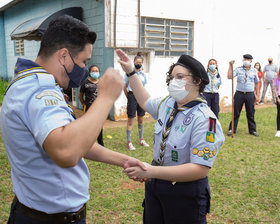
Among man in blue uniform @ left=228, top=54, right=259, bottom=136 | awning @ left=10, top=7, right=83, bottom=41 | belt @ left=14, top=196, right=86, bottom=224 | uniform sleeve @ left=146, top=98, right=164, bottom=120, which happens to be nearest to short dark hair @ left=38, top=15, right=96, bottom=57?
belt @ left=14, top=196, right=86, bottom=224

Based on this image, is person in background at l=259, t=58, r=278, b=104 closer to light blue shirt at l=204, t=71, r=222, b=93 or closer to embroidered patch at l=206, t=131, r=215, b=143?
light blue shirt at l=204, t=71, r=222, b=93

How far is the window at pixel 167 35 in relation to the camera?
9.42 m

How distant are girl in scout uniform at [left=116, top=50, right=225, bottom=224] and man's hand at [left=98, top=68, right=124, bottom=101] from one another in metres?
0.81

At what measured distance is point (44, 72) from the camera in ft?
4.64

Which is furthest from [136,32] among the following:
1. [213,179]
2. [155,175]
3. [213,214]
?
[155,175]

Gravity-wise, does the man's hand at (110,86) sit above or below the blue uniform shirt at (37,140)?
above

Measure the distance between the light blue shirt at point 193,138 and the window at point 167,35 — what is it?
7603mm

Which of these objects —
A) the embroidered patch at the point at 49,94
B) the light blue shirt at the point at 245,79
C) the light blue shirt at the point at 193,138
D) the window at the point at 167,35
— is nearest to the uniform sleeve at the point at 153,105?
the light blue shirt at the point at 193,138

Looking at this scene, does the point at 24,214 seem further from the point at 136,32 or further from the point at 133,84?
the point at 136,32

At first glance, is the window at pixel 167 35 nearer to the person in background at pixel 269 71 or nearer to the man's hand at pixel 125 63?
the person in background at pixel 269 71

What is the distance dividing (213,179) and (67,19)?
3859mm

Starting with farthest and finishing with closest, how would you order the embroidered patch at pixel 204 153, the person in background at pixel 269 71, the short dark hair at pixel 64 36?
the person in background at pixel 269 71
the embroidered patch at pixel 204 153
the short dark hair at pixel 64 36

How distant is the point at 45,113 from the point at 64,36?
1.57 ft

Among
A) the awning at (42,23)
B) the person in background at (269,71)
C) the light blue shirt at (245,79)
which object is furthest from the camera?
the person in background at (269,71)
